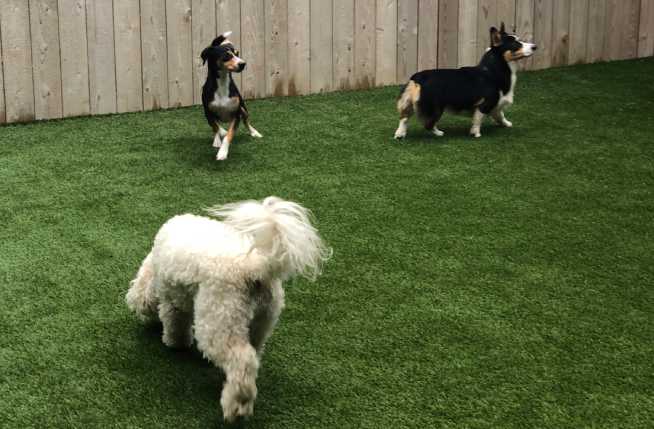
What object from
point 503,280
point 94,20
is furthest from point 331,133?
point 503,280

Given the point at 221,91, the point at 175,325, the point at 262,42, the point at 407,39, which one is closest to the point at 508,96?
the point at 407,39

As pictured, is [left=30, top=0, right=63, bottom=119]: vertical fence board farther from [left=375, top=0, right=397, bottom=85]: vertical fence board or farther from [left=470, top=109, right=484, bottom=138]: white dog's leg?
[left=470, top=109, right=484, bottom=138]: white dog's leg

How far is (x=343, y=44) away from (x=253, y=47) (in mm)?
724

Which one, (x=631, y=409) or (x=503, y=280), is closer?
(x=631, y=409)

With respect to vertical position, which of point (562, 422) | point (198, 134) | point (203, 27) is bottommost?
point (562, 422)

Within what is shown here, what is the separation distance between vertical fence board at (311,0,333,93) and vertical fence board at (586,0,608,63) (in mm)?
2391

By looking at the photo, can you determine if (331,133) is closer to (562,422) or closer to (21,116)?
(21,116)

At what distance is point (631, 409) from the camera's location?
235cm

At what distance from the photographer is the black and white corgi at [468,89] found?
16.9 feet

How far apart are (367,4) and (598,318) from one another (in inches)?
161

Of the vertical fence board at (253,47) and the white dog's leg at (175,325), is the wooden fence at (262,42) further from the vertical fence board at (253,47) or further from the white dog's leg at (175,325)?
the white dog's leg at (175,325)

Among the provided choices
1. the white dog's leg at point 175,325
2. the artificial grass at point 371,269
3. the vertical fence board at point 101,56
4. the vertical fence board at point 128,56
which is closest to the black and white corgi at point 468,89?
the artificial grass at point 371,269

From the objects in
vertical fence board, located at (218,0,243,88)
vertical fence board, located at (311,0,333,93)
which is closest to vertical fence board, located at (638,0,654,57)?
vertical fence board, located at (311,0,333,93)

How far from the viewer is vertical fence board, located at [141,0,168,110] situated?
5828mm
